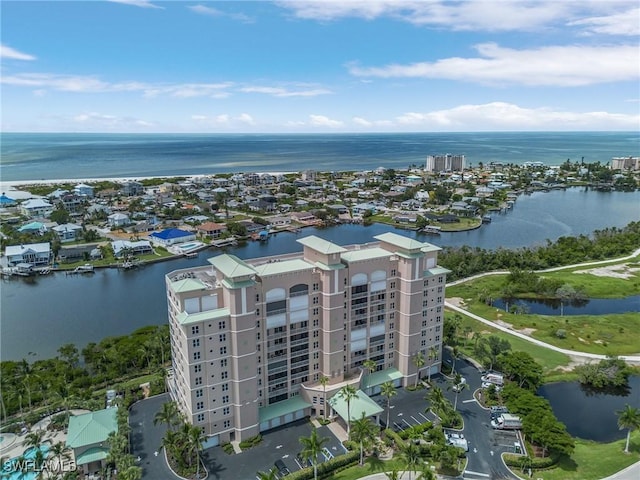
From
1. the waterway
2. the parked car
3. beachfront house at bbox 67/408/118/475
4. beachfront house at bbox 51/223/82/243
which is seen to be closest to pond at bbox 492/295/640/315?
the waterway

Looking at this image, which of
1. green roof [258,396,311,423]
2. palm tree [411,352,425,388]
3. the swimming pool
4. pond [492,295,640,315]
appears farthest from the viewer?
pond [492,295,640,315]

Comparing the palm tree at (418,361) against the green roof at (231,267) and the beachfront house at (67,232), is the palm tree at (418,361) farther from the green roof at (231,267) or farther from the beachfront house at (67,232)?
the beachfront house at (67,232)

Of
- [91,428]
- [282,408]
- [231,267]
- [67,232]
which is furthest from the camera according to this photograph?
[67,232]

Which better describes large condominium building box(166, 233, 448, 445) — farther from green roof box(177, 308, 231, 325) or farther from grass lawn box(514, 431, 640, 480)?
grass lawn box(514, 431, 640, 480)

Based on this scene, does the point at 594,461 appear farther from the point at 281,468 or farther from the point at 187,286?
the point at 187,286

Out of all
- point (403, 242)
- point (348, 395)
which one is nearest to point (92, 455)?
point (348, 395)

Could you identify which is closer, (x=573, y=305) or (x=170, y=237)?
(x=573, y=305)
